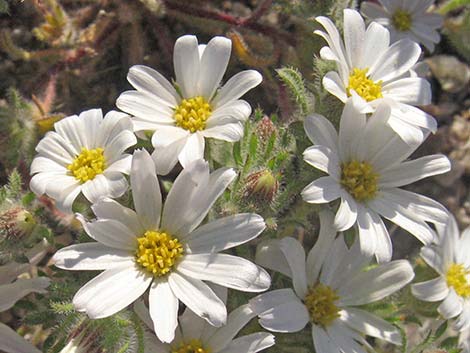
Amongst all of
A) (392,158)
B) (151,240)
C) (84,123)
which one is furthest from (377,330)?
(84,123)

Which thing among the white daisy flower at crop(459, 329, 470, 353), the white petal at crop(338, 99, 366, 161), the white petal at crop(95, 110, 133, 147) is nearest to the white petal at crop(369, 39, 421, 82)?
the white petal at crop(338, 99, 366, 161)

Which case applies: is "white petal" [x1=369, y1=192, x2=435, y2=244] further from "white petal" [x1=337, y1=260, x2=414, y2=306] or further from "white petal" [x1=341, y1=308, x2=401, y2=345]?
"white petal" [x1=341, y1=308, x2=401, y2=345]

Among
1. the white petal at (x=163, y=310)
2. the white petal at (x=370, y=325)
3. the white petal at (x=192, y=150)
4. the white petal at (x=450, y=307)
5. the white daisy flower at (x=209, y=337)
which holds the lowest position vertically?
the white petal at (x=450, y=307)

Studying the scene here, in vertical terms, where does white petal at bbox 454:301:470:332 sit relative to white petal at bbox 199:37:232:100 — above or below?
below

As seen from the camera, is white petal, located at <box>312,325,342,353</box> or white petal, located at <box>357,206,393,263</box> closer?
white petal, located at <box>357,206,393,263</box>

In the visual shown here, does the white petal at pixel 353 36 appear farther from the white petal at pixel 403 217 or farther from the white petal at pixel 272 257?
the white petal at pixel 272 257

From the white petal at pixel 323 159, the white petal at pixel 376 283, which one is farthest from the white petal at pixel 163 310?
the white petal at pixel 376 283
